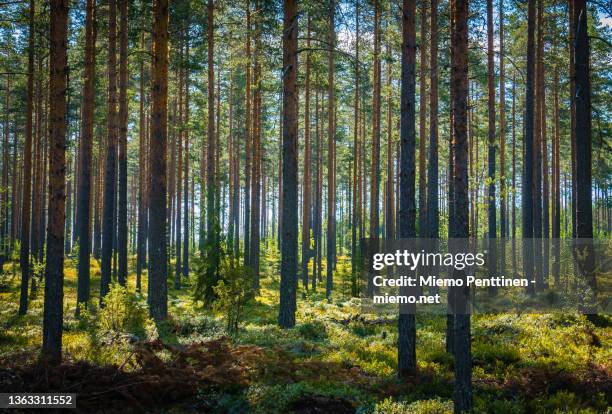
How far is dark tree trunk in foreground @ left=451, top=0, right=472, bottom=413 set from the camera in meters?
6.62

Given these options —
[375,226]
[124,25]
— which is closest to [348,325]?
[375,226]

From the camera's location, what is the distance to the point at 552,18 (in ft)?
71.5

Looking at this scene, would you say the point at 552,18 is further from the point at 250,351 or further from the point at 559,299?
the point at 250,351

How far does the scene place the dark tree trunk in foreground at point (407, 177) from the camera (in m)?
8.36

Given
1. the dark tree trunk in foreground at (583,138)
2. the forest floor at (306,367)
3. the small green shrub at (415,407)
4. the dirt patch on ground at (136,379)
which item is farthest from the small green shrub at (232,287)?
the dark tree trunk in foreground at (583,138)

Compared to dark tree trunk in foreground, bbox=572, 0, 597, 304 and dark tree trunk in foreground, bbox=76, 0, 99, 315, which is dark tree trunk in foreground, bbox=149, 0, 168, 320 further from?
dark tree trunk in foreground, bbox=572, 0, 597, 304

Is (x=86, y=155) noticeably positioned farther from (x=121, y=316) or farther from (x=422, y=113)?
(x=422, y=113)

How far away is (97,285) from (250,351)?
68.4ft

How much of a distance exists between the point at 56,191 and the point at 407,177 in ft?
22.0

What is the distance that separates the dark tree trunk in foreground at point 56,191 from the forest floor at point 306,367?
759 millimetres

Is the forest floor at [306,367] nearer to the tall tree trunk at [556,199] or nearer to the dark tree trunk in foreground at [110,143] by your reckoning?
the dark tree trunk in foreground at [110,143]

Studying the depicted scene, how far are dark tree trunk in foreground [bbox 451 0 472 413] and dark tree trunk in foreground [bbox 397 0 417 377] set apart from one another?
4.91ft

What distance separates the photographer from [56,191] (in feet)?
29.5

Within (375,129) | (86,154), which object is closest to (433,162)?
(375,129)
